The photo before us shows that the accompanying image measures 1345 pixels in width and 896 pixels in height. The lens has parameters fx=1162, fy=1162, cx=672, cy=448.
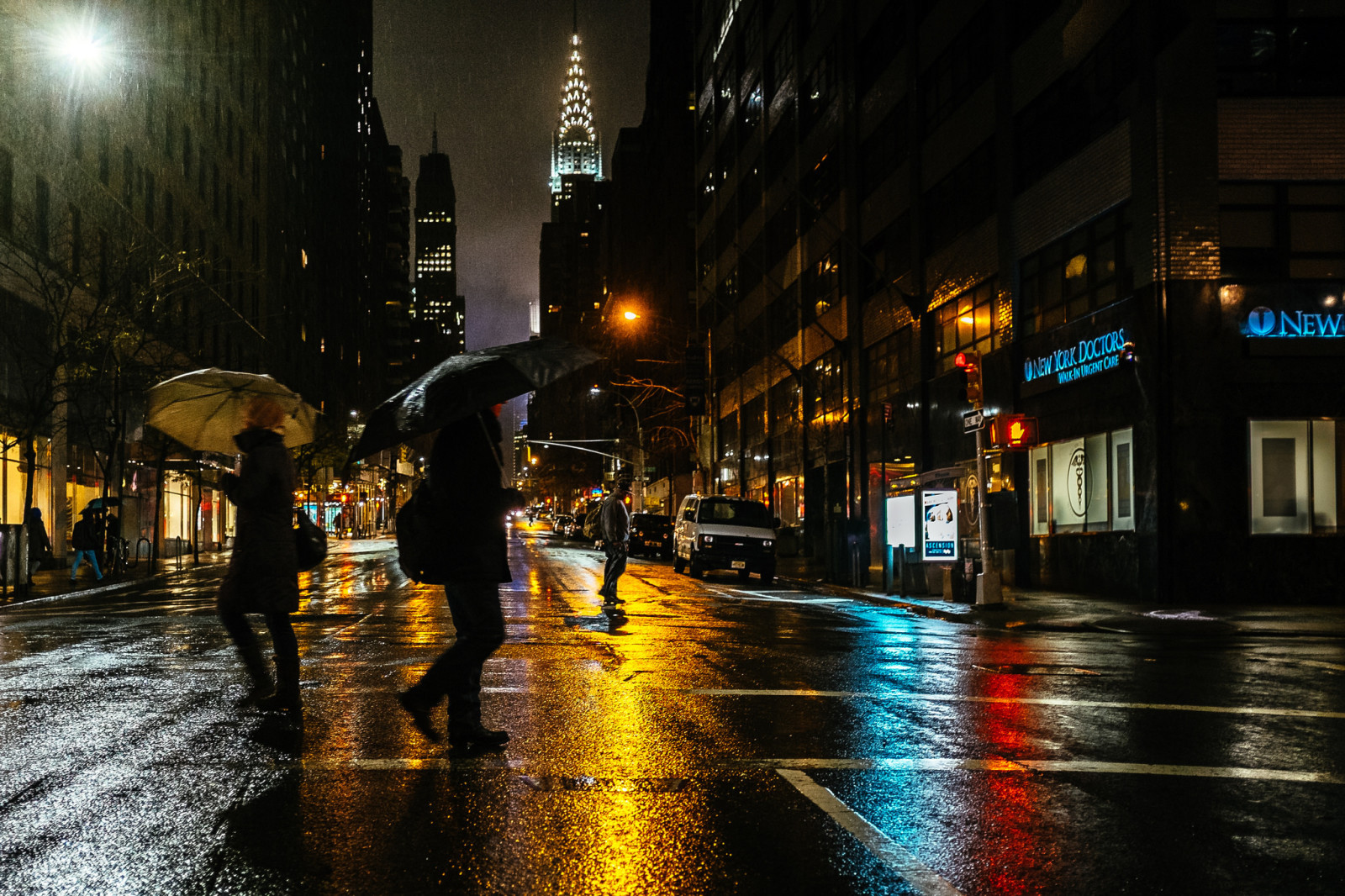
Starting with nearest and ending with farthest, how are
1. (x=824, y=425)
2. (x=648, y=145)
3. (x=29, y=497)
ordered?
(x=29, y=497)
(x=824, y=425)
(x=648, y=145)

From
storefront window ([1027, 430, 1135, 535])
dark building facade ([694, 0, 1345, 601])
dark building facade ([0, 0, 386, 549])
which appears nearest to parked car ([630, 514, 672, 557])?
dark building facade ([694, 0, 1345, 601])

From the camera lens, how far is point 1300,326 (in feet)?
70.0

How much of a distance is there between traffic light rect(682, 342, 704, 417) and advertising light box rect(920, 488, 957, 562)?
29357mm

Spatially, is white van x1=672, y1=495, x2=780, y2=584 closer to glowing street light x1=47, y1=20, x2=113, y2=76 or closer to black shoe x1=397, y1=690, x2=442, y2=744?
black shoe x1=397, y1=690, x2=442, y2=744

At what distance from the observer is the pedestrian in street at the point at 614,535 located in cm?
1862

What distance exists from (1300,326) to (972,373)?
6.33 m

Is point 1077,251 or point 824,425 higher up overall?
point 1077,251

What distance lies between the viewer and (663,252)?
297 ft

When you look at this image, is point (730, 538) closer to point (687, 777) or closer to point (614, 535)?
point (614, 535)

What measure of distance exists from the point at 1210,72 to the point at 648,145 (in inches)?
3351

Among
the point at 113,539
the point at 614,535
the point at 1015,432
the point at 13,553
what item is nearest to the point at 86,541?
the point at 113,539

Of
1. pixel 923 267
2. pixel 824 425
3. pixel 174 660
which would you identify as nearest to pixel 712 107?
pixel 824 425

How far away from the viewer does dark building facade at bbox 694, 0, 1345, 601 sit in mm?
21422

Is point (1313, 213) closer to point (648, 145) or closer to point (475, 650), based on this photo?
point (475, 650)
